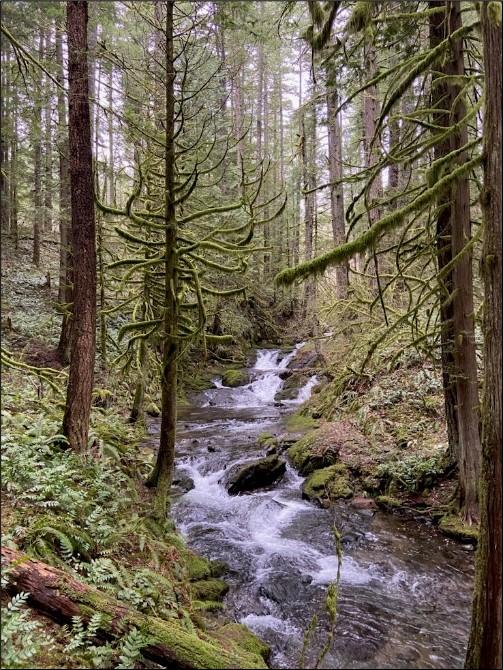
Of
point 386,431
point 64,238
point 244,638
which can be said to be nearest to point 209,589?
point 244,638

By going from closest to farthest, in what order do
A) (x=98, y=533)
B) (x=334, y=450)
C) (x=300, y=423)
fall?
(x=98, y=533) → (x=334, y=450) → (x=300, y=423)

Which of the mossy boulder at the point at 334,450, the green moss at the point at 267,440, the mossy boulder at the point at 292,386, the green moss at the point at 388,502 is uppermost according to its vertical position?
the mossy boulder at the point at 292,386

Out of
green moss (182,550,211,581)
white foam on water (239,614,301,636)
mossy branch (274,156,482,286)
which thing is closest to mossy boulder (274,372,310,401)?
green moss (182,550,211,581)

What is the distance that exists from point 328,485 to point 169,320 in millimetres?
5141

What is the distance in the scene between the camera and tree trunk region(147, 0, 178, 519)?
6051mm

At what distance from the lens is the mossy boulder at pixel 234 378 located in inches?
792

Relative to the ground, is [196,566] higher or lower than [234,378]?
lower

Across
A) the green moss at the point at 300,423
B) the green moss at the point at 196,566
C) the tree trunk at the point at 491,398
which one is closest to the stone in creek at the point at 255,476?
the green moss at the point at 300,423

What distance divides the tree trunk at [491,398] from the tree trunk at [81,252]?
5.20 metres

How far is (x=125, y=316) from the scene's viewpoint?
18016mm

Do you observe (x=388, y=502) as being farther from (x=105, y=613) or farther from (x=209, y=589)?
(x=105, y=613)

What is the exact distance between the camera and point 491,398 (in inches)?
117

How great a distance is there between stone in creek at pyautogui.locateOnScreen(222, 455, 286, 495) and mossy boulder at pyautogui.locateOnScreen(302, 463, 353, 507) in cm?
75

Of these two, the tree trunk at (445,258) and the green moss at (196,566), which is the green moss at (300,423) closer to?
the tree trunk at (445,258)
